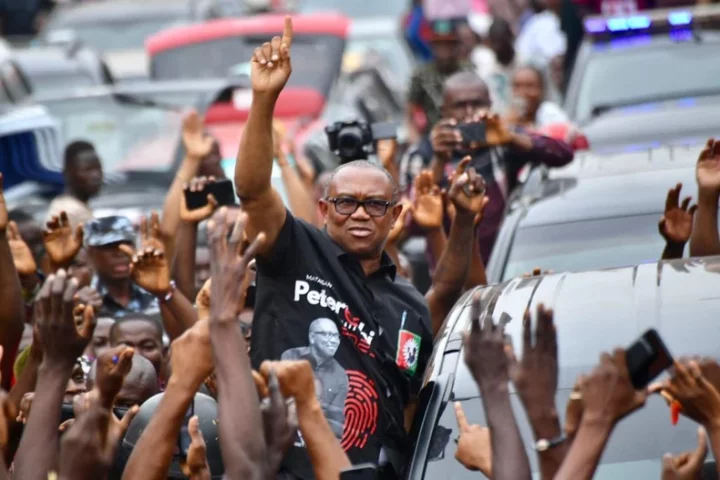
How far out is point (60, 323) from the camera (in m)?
3.93

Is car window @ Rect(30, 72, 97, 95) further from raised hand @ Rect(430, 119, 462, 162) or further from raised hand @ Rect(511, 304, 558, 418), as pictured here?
raised hand @ Rect(511, 304, 558, 418)

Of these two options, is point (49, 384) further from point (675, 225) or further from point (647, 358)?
point (675, 225)

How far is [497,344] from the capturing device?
3697 mm

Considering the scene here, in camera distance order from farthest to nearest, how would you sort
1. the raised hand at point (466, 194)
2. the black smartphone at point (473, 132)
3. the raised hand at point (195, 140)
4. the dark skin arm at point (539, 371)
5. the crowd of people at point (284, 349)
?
1. the raised hand at point (195, 140)
2. the black smartphone at point (473, 132)
3. the raised hand at point (466, 194)
4. the crowd of people at point (284, 349)
5. the dark skin arm at point (539, 371)

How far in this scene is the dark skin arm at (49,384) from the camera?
3939 millimetres

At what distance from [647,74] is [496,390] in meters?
6.70

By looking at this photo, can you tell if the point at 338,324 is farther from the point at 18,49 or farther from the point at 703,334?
the point at 18,49

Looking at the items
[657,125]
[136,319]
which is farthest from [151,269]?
[657,125]

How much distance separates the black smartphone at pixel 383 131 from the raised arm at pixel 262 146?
6.39 ft

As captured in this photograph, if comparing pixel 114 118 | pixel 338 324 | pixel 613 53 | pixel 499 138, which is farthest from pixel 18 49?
pixel 338 324

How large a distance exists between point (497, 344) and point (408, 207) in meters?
2.80

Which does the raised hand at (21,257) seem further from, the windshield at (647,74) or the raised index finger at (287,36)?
the windshield at (647,74)

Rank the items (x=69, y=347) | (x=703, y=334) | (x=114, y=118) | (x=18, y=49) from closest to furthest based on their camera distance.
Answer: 1. (x=69, y=347)
2. (x=703, y=334)
3. (x=114, y=118)
4. (x=18, y=49)

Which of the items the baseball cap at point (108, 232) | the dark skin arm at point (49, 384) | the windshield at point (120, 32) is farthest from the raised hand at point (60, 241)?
the windshield at point (120, 32)
